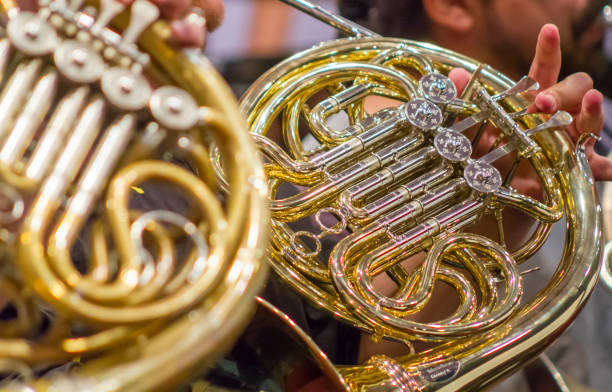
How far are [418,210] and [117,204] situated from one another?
0.43 metres

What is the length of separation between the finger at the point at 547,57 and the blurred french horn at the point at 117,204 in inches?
21.9

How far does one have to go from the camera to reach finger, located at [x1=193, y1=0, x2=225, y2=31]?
0.86 metres

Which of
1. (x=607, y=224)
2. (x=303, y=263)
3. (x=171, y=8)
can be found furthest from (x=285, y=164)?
(x=607, y=224)

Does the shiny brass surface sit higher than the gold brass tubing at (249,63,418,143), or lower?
lower

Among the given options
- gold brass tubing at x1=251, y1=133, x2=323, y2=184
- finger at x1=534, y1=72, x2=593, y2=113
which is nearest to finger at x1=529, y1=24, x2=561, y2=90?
finger at x1=534, y1=72, x2=593, y2=113

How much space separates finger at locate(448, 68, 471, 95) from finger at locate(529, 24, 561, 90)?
0.34ft

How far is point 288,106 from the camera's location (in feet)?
2.73

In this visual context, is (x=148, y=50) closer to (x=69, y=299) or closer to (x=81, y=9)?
(x=81, y=9)

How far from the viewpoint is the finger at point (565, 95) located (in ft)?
2.61

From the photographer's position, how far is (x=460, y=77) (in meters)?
0.86

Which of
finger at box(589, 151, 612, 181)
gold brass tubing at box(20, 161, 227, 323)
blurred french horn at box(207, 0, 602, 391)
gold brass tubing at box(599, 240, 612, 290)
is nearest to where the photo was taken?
gold brass tubing at box(20, 161, 227, 323)

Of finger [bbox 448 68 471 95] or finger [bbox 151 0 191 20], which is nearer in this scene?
finger [bbox 151 0 191 20]

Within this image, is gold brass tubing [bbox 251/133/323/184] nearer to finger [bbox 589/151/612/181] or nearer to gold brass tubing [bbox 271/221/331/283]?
gold brass tubing [bbox 271/221/331/283]

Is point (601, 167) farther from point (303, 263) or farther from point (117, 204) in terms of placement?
point (117, 204)
